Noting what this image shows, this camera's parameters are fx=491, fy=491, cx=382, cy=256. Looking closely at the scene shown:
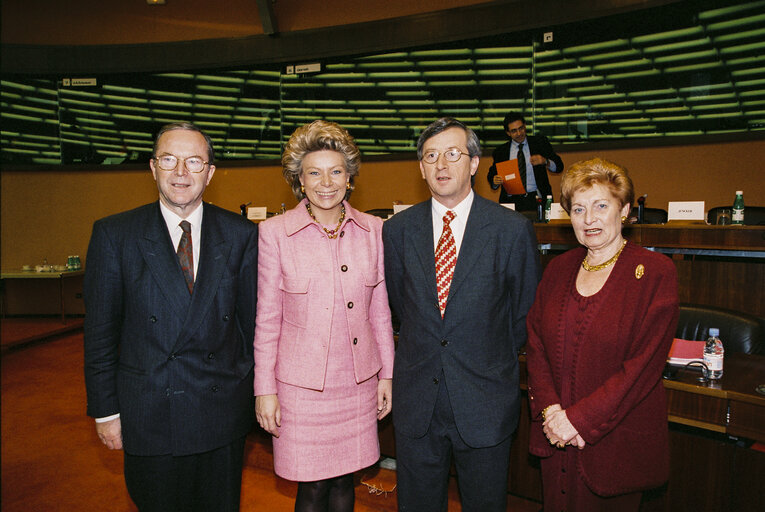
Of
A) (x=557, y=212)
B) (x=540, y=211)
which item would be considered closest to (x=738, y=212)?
(x=557, y=212)

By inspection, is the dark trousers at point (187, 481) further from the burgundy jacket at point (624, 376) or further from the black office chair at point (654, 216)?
the black office chair at point (654, 216)

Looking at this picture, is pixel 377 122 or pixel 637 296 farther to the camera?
pixel 377 122

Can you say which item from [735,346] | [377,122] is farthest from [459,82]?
[735,346]

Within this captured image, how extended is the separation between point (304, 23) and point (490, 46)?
2.68 metres

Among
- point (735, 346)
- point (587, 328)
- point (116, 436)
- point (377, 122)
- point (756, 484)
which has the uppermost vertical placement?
point (377, 122)

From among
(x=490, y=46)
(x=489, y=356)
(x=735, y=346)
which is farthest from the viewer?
(x=490, y=46)

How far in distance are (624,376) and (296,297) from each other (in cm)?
113

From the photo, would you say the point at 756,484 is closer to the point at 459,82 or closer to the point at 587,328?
the point at 587,328

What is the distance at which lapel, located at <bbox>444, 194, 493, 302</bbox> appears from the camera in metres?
1.69

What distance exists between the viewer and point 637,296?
1.55 m

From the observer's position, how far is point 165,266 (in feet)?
5.14

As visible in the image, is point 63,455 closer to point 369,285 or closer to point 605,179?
point 369,285

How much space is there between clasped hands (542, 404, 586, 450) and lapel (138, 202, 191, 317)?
4.08 ft

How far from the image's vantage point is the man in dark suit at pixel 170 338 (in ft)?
5.08
